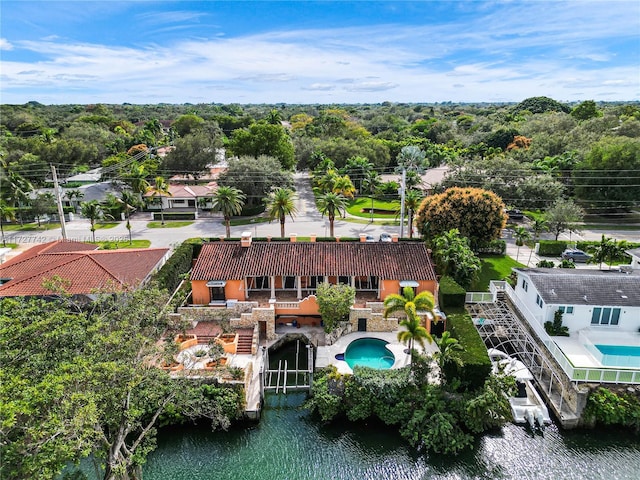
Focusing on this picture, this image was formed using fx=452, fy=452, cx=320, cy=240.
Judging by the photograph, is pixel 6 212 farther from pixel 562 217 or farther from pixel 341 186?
pixel 562 217

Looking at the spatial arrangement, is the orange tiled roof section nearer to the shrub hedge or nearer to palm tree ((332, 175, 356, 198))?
the shrub hedge

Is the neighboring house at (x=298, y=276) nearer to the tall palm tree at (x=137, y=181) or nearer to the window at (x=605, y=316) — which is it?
the window at (x=605, y=316)

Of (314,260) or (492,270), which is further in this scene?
(492,270)

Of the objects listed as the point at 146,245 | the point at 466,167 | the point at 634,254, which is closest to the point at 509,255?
the point at 634,254

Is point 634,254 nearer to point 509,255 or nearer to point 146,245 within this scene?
point 509,255

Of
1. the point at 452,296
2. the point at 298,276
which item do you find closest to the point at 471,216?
the point at 452,296
